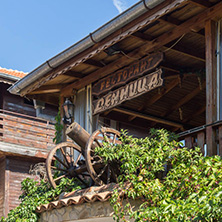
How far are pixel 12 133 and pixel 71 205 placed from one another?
7760mm

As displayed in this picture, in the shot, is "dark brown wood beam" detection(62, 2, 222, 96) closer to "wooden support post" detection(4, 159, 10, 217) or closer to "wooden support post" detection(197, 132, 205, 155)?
"wooden support post" detection(197, 132, 205, 155)

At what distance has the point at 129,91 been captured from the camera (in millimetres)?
11664

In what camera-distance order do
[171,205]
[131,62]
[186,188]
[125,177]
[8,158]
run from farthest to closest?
[8,158], [131,62], [125,177], [186,188], [171,205]

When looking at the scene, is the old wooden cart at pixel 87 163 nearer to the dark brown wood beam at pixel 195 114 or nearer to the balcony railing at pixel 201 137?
the balcony railing at pixel 201 137

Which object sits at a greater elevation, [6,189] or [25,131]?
[25,131]

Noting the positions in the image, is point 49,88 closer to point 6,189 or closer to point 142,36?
point 142,36

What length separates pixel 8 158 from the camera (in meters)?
18.3

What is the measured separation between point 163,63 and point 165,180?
368 cm

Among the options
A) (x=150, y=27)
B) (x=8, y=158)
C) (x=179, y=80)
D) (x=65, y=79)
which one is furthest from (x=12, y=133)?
(x=150, y=27)

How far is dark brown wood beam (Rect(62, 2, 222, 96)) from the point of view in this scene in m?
10.3

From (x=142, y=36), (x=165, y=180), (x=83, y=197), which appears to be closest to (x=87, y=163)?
(x=83, y=197)

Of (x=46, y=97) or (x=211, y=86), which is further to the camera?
(x=46, y=97)

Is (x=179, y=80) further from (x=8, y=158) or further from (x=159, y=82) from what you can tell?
(x=8, y=158)

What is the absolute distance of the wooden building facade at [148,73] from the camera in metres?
9.95
